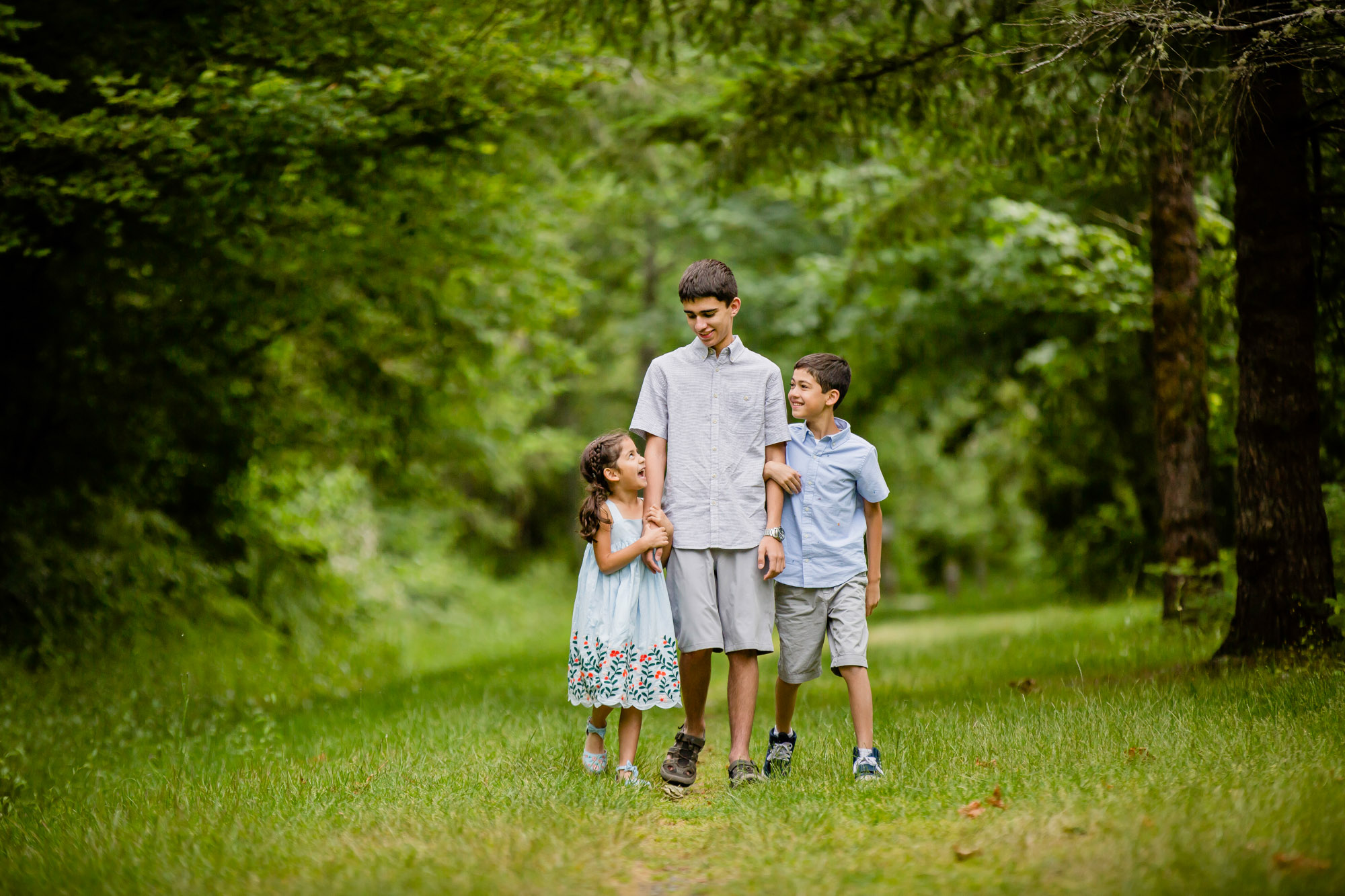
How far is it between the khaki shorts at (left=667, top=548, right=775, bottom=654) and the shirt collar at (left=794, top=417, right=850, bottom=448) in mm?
616

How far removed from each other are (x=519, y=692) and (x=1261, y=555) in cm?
541

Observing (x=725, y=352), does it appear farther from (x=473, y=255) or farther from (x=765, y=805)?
(x=473, y=255)

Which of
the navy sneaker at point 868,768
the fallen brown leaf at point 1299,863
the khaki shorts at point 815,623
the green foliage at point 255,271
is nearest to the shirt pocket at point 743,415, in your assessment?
the khaki shorts at point 815,623

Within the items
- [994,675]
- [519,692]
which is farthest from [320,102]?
[994,675]

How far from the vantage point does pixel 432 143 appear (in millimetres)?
8891

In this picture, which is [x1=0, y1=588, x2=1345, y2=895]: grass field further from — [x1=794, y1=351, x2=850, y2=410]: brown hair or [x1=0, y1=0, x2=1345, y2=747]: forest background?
[x1=0, y1=0, x2=1345, y2=747]: forest background

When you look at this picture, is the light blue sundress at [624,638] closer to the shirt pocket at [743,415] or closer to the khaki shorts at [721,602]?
the khaki shorts at [721,602]

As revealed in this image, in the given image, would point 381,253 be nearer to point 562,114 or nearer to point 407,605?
point 562,114

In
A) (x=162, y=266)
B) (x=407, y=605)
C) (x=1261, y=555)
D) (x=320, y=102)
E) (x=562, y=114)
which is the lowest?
(x=407, y=605)

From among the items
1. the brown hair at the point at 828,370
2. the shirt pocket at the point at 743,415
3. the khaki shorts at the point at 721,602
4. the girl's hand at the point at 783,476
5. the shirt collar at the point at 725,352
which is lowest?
the khaki shorts at the point at 721,602

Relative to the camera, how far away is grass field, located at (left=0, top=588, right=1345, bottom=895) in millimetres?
3389

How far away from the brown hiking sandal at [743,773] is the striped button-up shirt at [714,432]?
97cm

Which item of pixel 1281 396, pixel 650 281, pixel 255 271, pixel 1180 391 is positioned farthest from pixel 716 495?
pixel 650 281

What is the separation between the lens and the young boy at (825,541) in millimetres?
4996
